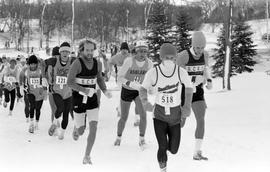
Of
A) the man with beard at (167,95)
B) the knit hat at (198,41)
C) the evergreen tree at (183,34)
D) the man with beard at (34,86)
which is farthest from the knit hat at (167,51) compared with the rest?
the evergreen tree at (183,34)

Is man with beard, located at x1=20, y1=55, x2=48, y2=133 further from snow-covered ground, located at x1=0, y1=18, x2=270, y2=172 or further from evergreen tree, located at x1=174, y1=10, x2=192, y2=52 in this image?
evergreen tree, located at x1=174, y1=10, x2=192, y2=52

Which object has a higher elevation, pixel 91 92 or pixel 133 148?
pixel 91 92

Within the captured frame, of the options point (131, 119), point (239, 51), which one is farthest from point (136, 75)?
point (239, 51)

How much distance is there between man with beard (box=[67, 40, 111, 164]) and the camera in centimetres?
646

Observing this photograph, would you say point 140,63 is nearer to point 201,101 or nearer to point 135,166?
point 201,101

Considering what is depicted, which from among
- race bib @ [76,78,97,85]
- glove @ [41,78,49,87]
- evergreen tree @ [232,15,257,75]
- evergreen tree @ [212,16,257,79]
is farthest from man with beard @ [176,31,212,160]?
evergreen tree @ [232,15,257,75]

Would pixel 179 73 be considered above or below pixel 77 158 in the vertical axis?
above

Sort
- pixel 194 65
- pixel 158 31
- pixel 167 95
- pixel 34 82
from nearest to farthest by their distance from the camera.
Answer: pixel 167 95
pixel 194 65
pixel 34 82
pixel 158 31

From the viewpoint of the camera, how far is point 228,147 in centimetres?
791

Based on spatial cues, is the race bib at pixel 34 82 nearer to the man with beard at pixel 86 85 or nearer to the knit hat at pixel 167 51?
Answer: the man with beard at pixel 86 85

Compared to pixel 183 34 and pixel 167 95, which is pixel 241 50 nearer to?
pixel 183 34

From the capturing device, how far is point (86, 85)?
664cm

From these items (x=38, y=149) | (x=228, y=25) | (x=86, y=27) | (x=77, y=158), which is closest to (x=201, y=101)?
(x=77, y=158)

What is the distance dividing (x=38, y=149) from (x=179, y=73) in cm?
357
